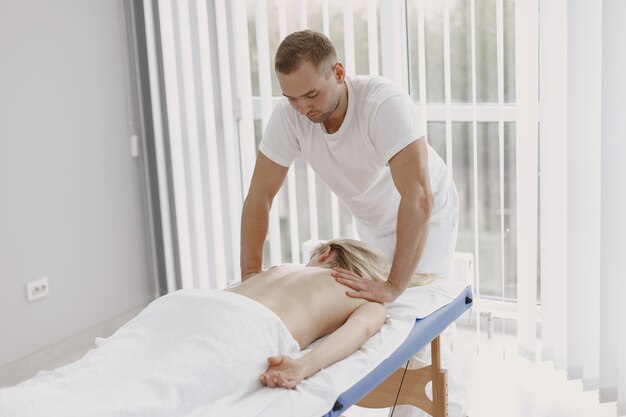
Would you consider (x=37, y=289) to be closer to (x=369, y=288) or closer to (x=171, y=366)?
(x=369, y=288)

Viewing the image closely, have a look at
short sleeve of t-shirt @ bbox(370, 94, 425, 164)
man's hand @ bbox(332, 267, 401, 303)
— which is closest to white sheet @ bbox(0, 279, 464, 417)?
man's hand @ bbox(332, 267, 401, 303)

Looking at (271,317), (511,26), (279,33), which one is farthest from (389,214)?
(279,33)

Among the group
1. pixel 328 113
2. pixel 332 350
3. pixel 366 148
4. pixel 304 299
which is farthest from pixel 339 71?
pixel 332 350

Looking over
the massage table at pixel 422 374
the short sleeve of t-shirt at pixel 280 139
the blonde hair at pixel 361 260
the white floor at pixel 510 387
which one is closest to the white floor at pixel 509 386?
the white floor at pixel 510 387

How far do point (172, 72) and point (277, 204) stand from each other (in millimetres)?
792

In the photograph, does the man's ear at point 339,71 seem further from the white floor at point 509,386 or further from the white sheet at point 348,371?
the white floor at point 509,386

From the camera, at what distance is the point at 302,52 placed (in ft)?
6.94

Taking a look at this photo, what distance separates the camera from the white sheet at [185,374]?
5.18ft

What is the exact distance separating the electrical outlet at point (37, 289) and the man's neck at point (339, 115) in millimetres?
1644

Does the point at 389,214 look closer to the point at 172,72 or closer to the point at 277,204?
the point at 277,204

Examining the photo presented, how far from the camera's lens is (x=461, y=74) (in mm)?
3148

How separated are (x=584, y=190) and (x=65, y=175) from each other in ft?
6.94

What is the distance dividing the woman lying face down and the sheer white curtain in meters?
0.94

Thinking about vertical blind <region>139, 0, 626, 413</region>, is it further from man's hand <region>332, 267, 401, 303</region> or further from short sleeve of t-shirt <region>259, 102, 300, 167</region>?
man's hand <region>332, 267, 401, 303</region>
